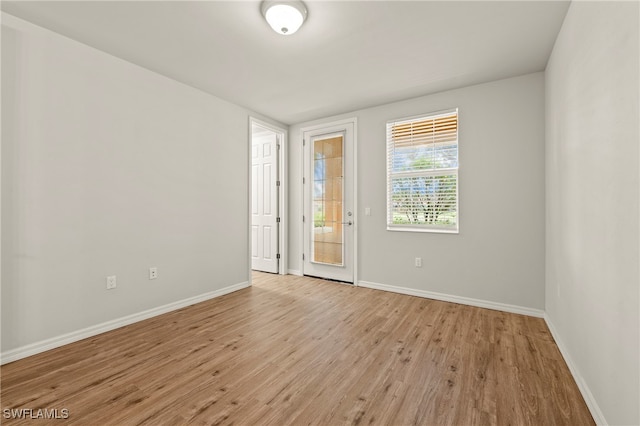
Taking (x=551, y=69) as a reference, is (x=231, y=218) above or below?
below

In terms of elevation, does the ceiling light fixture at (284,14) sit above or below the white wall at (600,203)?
above

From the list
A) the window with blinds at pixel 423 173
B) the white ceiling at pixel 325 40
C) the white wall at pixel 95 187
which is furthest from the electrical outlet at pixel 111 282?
the window with blinds at pixel 423 173

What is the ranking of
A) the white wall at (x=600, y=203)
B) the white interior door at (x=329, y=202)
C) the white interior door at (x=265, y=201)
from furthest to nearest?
the white interior door at (x=265, y=201)
the white interior door at (x=329, y=202)
the white wall at (x=600, y=203)

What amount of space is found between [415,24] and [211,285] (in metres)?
3.54

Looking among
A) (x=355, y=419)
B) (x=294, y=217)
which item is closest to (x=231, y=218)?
(x=294, y=217)

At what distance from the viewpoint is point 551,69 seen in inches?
105

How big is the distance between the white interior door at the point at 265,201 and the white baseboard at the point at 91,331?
1.46m

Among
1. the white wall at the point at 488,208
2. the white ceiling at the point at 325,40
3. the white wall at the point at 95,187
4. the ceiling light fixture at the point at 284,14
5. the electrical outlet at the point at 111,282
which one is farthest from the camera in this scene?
the white wall at the point at 488,208

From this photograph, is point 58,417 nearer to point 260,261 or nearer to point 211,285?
point 211,285

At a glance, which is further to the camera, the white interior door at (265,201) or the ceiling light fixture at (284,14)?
the white interior door at (265,201)

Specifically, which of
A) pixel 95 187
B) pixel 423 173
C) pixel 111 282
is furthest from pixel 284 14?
pixel 111 282

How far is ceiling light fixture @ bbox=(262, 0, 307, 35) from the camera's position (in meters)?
2.00

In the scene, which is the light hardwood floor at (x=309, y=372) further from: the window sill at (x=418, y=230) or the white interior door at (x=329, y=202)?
the white interior door at (x=329, y=202)

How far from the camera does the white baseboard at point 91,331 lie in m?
2.19
